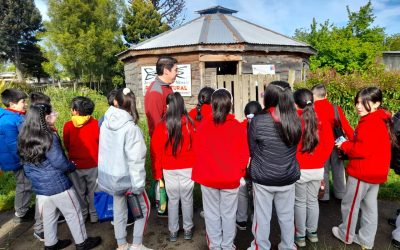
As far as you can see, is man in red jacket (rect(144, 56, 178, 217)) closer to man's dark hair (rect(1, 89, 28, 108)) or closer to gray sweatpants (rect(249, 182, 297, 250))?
gray sweatpants (rect(249, 182, 297, 250))

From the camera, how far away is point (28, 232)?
3854 millimetres

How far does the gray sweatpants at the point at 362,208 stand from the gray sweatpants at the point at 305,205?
347 millimetres

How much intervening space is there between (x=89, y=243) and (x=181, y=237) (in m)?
1.15

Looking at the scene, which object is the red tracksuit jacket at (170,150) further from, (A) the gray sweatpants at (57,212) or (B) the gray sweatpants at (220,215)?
(A) the gray sweatpants at (57,212)

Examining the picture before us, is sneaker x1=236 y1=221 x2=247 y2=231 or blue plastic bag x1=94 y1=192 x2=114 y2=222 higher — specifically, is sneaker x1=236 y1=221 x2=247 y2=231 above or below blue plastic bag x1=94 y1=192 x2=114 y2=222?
below

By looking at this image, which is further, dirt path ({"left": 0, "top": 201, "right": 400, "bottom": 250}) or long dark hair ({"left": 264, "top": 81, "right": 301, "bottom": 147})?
dirt path ({"left": 0, "top": 201, "right": 400, "bottom": 250})

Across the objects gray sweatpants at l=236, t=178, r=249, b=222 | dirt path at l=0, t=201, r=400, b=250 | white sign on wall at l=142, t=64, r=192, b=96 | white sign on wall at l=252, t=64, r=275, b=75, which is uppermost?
white sign on wall at l=252, t=64, r=275, b=75

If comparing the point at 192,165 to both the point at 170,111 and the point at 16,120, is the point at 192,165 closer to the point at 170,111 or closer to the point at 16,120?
the point at 170,111

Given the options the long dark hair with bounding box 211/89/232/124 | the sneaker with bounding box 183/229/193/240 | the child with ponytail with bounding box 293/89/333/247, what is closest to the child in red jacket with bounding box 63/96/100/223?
the sneaker with bounding box 183/229/193/240

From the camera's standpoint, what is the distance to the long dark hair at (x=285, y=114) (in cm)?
262

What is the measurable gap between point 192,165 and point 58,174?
1.50 m

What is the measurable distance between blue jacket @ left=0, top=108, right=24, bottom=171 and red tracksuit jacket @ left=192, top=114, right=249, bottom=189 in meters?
2.71

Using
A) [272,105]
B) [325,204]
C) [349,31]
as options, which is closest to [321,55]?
[349,31]

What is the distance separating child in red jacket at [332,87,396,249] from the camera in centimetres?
292
